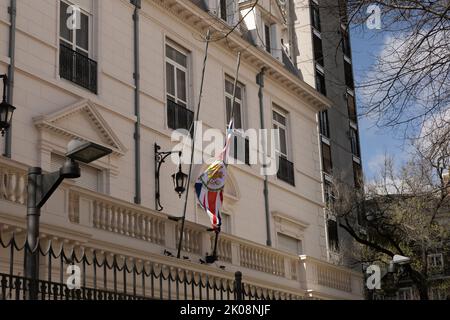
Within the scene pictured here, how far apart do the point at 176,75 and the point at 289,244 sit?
6684 mm

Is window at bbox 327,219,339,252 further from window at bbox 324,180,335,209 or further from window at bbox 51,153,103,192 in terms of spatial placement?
window at bbox 51,153,103,192

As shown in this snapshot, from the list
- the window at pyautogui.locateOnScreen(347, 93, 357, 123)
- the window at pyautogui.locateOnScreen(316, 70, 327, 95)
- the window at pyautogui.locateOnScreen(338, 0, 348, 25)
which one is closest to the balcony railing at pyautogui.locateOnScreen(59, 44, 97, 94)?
the window at pyautogui.locateOnScreen(338, 0, 348, 25)

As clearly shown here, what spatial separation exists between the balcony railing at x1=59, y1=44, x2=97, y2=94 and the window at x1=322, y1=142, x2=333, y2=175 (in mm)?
17812

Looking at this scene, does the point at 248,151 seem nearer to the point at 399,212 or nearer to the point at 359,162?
the point at 399,212

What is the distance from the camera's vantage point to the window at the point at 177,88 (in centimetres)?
2034

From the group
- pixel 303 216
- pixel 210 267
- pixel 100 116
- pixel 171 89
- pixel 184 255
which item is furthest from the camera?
pixel 303 216

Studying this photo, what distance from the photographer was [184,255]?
16.2 metres

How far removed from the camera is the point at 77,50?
1777cm

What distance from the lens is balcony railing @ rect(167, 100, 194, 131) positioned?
20188 mm

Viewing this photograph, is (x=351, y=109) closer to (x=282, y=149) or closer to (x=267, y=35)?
(x=267, y=35)

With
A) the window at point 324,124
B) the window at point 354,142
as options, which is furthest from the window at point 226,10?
the window at point 354,142

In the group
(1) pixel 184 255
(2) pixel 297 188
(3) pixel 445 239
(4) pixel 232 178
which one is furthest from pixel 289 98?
(1) pixel 184 255

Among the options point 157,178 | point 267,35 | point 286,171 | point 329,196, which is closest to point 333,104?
point 329,196

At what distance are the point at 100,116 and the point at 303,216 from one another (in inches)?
390
